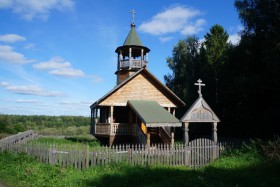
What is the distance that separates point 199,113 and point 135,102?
6479mm

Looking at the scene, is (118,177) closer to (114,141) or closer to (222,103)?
(114,141)

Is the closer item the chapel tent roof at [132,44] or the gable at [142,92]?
the gable at [142,92]

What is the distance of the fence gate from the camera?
624 inches

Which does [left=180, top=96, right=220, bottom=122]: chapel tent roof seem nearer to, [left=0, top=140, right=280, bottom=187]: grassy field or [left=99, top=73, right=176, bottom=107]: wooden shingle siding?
[left=0, top=140, right=280, bottom=187]: grassy field

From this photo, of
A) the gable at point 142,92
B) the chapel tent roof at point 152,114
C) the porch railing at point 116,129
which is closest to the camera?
the chapel tent roof at point 152,114

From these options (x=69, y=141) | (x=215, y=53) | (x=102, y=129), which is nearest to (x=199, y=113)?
(x=102, y=129)

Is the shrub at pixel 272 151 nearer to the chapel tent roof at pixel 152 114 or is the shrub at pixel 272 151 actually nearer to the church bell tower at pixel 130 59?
the chapel tent roof at pixel 152 114

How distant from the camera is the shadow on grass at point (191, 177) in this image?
10.4 m

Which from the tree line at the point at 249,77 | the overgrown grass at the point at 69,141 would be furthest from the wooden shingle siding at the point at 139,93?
the tree line at the point at 249,77

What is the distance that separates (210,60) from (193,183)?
27547mm

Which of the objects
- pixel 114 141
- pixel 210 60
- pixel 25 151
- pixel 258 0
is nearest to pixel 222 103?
pixel 210 60

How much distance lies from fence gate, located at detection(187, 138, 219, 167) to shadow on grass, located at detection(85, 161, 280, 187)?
257 centimetres

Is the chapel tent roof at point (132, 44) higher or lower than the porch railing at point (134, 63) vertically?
higher

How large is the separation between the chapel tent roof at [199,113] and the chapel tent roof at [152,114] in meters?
1.42
